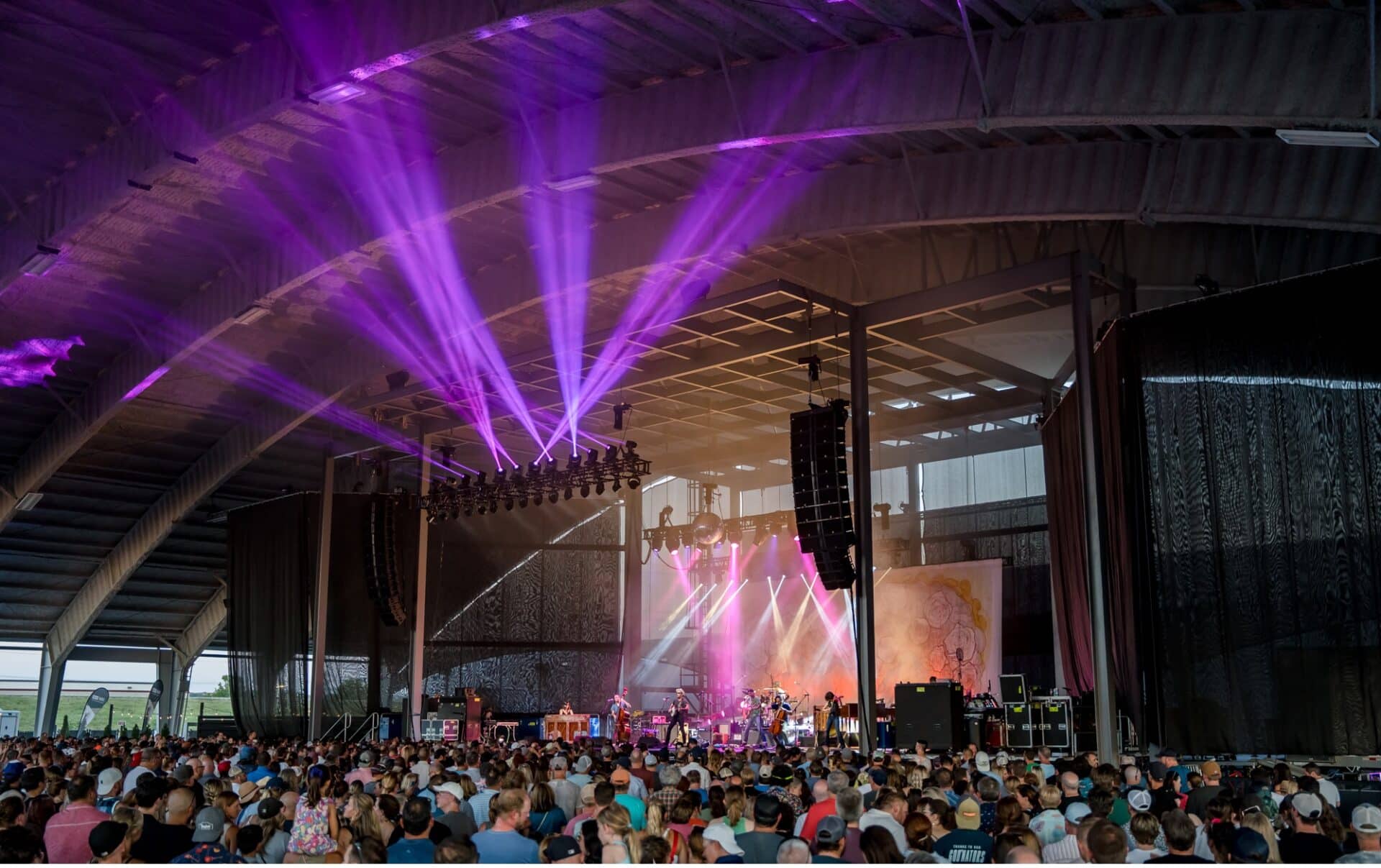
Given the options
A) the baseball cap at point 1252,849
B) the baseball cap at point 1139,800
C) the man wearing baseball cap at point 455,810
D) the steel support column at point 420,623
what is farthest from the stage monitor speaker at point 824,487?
the steel support column at point 420,623

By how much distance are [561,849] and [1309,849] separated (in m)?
3.66

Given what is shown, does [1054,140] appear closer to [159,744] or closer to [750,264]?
[750,264]

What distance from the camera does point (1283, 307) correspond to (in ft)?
43.5

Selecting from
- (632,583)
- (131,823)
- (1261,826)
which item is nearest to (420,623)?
(632,583)

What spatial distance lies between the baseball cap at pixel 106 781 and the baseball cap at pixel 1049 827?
310 inches

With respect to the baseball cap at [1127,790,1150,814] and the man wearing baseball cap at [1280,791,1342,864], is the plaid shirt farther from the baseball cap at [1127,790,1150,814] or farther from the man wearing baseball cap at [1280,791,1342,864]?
the man wearing baseball cap at [1280,791,1342,864]

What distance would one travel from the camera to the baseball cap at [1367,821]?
18.8 feet

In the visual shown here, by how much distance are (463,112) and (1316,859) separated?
517 inches

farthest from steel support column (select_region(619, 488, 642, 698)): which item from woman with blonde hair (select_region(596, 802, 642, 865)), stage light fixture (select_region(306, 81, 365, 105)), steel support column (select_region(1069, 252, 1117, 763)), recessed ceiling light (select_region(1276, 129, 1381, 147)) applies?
woman with blonde hair (select_region(596, 802, 642, 865))

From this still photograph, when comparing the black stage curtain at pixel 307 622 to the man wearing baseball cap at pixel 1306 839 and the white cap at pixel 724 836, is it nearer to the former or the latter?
the white cap at pixel 724 836

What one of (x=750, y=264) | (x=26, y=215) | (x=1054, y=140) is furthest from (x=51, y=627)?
(x=1054, y=140)

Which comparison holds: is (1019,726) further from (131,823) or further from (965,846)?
(131,823)

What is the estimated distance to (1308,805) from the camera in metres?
6.43

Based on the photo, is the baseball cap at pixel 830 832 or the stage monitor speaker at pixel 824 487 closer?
the baseball cap at pixel 830 832
